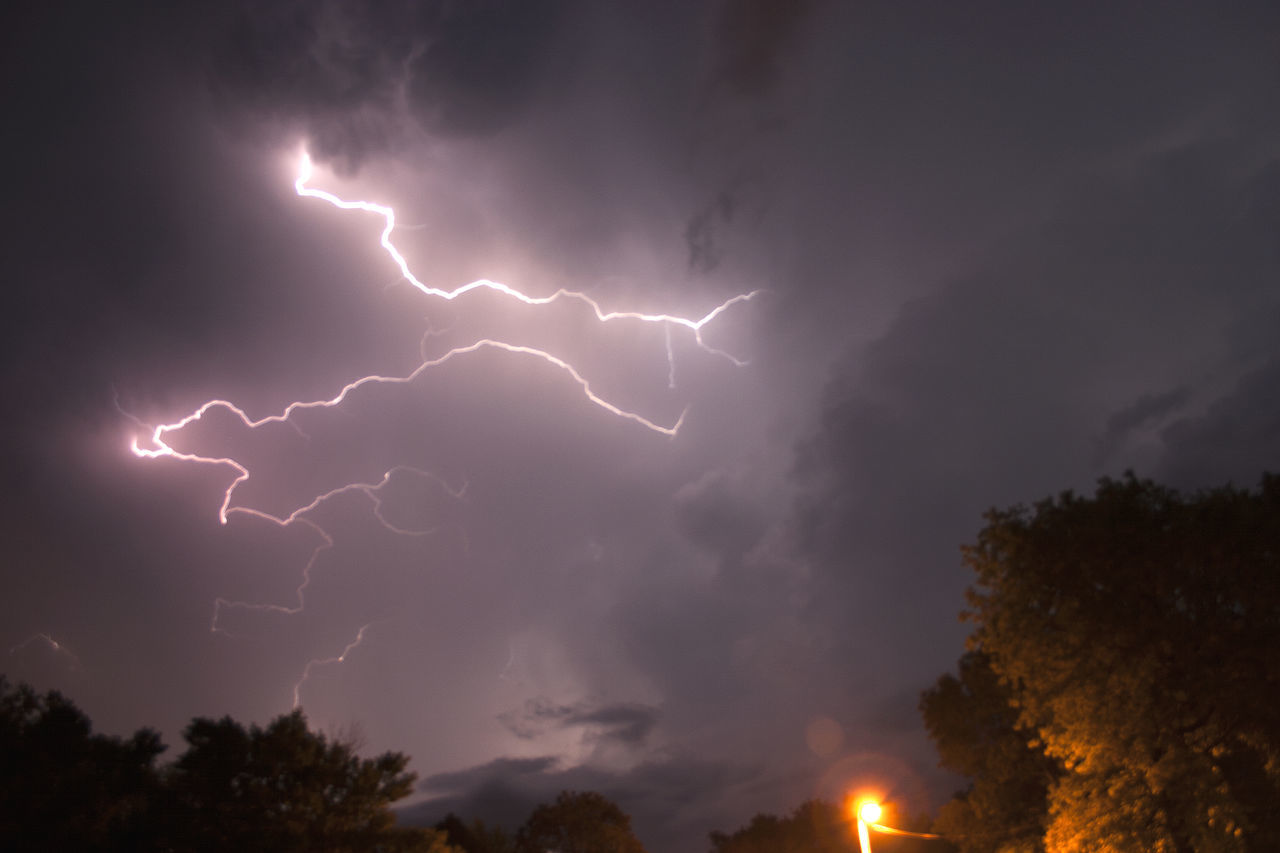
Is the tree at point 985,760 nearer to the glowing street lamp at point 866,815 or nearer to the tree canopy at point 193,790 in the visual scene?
the glowing street lamp at point 866,815

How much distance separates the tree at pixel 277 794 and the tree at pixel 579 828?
22.3 m

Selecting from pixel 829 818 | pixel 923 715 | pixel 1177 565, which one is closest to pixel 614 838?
pixel 923 715

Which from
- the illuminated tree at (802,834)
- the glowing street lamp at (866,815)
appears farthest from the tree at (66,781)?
the illuminated tree at (802,834)

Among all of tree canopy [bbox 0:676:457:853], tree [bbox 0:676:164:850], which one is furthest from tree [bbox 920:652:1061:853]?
tree [bbox 0:676:164:850]

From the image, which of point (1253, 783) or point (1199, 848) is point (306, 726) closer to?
point (1199, 848)

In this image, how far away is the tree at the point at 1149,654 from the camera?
1218 centimetres

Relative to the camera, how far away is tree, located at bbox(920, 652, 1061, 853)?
21.3m

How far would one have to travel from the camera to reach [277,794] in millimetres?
22219

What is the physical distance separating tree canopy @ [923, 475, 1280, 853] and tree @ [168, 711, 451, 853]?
21.0 metres

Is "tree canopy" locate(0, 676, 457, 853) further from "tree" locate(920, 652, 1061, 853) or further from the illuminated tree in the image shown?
the illuminated tree

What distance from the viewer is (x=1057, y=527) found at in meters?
14.5

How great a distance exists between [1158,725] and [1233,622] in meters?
2.35

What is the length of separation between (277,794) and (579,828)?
26885 millimetres

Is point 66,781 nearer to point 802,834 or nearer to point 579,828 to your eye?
point 579,828
